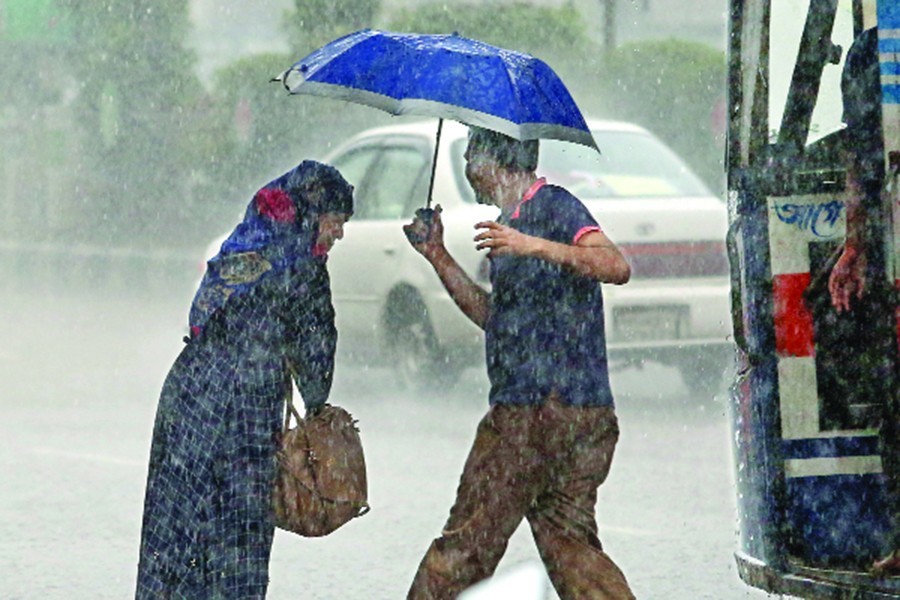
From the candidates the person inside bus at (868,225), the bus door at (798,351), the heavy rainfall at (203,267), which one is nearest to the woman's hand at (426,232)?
the bus door at (798,351)

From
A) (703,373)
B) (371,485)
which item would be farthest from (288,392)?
(703,373)

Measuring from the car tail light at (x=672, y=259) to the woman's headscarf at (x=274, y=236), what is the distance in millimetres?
6513

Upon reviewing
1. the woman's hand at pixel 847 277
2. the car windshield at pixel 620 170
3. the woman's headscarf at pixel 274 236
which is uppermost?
the car windshield at pixel 620 170

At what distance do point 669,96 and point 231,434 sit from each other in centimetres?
2281

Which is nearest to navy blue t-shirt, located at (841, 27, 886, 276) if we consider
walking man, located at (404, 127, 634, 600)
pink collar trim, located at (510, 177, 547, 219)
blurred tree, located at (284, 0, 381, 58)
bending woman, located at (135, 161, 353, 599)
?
walking man, located at (404, 127, 634, 600)

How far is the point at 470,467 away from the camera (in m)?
5.11

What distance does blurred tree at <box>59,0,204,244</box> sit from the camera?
30.9 meters

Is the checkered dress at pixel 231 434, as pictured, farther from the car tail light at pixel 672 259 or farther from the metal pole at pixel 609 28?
the metal pole at pixel 609 28

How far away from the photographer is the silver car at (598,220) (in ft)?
37.7

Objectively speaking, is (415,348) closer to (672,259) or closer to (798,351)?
(672,259)

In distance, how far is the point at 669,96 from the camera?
89.5ft

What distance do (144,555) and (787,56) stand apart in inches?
84.0

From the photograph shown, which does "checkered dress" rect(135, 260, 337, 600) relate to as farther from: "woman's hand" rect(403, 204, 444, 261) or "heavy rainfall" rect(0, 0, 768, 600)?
"heavy rainfall" rect(0, 0, 768, 600)

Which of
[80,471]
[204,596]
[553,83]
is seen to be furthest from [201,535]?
[80,471]
